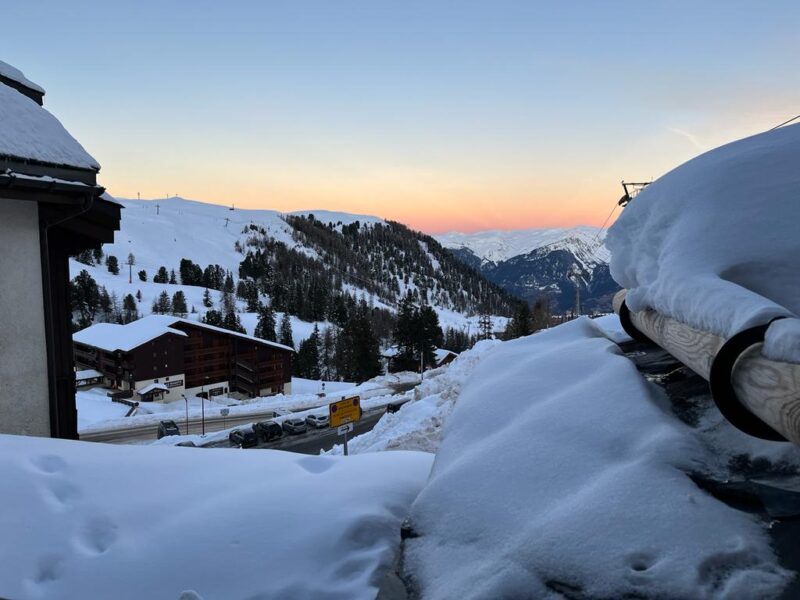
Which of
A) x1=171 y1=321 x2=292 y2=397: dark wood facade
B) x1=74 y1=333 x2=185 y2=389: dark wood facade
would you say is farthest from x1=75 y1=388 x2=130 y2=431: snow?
x1=171 y1=321 x2=292 y2=397: dark wood facade

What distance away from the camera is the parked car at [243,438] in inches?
1172

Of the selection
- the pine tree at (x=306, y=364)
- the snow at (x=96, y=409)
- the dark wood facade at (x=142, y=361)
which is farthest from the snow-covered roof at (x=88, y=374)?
the pine tree at (x=306, y=364)

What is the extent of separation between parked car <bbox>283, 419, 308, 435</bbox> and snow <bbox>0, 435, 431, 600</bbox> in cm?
2927

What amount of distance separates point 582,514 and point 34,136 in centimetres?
699

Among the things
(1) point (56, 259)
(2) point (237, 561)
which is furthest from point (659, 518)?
(1) point (56, 259)

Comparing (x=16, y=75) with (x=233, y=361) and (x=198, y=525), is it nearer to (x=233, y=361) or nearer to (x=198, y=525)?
(x=198, y=525)

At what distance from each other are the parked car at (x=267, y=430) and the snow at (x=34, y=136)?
25.7 metres

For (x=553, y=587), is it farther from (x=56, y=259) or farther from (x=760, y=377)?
(x=56, y=259)

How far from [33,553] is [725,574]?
2.97m

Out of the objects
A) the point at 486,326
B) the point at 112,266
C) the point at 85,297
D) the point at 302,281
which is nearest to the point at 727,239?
the point at 486,326

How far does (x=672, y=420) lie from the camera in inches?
89.2

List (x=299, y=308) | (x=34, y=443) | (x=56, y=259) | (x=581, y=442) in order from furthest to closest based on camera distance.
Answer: (x=299, y=308) → (x=56, y=259) → (x=34, y=443) → (x=581, y=442)

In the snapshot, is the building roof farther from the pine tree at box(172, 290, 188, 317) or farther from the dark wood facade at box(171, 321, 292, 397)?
the pine tree at box(172, 290, 188, 317)

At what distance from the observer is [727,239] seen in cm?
267
